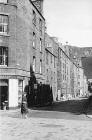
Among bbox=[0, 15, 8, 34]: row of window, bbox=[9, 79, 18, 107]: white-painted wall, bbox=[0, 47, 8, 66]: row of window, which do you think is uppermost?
bbox=[0, 15, 8, 34]: row of window

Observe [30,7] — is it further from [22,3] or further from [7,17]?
[7,17]

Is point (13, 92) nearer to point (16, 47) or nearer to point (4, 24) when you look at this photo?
point (16, 47)

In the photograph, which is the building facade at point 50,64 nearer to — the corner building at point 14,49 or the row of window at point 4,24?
the corner building at point 14,49

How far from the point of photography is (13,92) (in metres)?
30.0

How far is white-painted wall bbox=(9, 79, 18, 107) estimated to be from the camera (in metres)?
29.7

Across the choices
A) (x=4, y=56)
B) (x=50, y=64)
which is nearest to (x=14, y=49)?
(x=4, y=56)

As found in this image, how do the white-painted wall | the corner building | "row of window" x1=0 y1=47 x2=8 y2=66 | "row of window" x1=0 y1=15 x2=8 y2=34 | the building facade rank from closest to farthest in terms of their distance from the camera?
the white-painted wall
the corner building
"row of window" x1=0 y1=47 x2=8 y2=66
"row of window" x1=0 y1=15 x2=8 y2=34
the building facade

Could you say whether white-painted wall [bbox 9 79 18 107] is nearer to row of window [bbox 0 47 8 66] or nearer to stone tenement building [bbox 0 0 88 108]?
stone tenement building [bbox 0 0 88 108]

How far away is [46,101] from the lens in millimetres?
40156

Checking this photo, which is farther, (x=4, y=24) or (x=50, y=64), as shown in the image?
(x=50, y=64)

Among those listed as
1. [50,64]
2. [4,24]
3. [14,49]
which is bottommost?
[14,49]

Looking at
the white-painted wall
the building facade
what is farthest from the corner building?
the building facade

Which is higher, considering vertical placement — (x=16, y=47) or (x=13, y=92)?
(x=16, y=47)

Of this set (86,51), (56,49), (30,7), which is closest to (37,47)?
(30,7)
